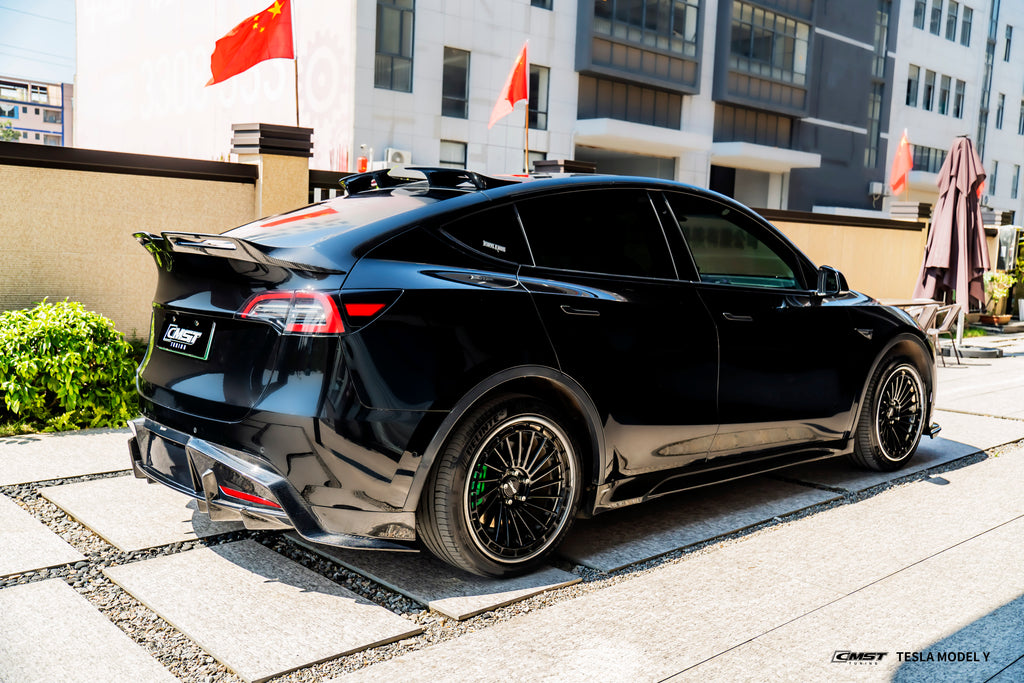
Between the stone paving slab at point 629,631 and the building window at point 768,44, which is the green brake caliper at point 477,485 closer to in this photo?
the stone paving slab at point 629,631

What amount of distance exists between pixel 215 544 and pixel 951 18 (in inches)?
2165

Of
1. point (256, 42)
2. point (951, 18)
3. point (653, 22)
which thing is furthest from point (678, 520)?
point (951, 18)

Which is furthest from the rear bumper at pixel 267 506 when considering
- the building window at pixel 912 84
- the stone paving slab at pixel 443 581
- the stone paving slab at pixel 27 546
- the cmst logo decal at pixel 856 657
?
the building window at pixel 912 84

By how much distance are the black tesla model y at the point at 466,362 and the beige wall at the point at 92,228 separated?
358cm

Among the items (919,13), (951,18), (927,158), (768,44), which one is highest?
(951,18)

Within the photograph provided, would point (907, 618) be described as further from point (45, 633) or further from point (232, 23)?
point (232, 23)

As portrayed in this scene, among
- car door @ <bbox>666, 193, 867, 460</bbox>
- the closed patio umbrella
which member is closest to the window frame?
car door @ <bbox>666, 193, 867, 460</bbox>

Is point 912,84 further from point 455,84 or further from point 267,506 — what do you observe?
point 267,506

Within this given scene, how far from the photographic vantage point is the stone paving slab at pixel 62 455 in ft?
16.9

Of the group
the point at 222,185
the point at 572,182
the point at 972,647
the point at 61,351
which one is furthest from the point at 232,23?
the point at 972,647

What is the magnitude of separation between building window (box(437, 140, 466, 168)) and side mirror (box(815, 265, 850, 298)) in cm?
2307

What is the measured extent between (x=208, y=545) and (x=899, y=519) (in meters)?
3.50

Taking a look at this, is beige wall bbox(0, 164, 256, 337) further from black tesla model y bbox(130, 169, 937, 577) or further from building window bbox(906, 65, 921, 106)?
building window bbox(906, 65, 921, 106)

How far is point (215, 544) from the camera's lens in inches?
165
